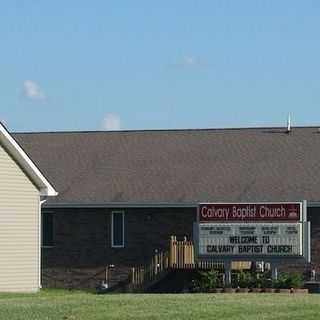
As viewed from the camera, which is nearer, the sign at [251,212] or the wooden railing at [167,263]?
the sign at [251,212]

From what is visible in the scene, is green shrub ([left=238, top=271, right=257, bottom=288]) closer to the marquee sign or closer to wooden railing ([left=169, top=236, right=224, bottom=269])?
the marquee sign

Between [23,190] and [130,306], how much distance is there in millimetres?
16525

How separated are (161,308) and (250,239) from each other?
1627 cm

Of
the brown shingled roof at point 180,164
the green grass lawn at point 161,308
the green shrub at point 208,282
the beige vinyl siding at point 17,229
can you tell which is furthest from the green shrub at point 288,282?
the green grass lawn at point 161,308

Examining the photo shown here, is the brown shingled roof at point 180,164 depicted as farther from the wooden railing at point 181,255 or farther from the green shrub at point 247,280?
the green shrub at point 247,280

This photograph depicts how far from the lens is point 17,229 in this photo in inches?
1647

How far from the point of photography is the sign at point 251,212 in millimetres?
40781

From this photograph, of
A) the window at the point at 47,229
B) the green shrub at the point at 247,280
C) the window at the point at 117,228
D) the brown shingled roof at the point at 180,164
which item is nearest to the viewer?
the green shrub at the point at 247,280

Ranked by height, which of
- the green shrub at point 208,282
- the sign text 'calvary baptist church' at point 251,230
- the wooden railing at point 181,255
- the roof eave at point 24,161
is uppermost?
the roof eave at point 24,161

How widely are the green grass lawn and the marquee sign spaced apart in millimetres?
11586

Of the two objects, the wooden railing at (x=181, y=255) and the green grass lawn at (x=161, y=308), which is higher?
the wooden railing at (x=181, y=255)

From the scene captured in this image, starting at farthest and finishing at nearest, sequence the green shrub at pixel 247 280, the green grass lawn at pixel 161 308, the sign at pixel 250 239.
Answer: the sign at pixel 250 239, the green shrub at pixel 247 280, the green grass lawn at pixel 161 308

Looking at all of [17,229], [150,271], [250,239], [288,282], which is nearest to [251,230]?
[250,239]

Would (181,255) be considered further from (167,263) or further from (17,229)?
(17,229)
